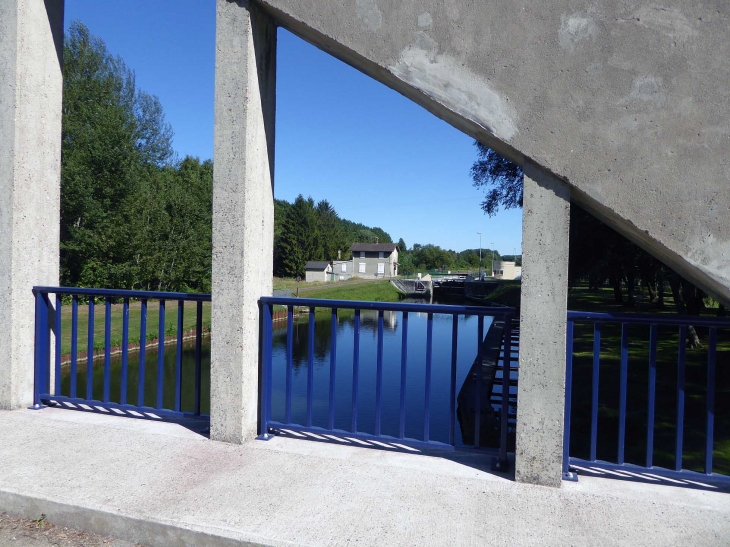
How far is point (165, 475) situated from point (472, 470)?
5.41ft

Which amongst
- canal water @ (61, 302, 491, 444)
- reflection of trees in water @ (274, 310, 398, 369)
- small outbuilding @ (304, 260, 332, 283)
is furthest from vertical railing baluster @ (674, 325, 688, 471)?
small outbuilding @ (304, 260, 332, 283)

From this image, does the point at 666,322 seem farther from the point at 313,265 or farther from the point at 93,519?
the point at 313,265

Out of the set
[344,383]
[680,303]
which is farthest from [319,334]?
[680,303]

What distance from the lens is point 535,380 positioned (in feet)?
9.02

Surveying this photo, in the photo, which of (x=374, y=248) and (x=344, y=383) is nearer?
(x=344, y=383)

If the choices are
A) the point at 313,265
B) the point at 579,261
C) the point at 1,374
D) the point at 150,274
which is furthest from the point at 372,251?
the point at 1,374

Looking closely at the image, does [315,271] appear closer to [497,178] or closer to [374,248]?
[374,248]

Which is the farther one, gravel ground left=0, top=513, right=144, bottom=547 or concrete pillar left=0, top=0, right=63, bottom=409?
concrete pillar left=0, top=0, right=63, bottom=409

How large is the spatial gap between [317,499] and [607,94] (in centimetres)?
242

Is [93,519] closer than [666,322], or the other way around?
[93,519]

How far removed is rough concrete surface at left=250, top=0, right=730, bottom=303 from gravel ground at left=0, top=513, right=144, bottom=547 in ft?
8.81

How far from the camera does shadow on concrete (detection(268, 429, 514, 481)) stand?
3.00m

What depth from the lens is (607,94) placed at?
8.59ft

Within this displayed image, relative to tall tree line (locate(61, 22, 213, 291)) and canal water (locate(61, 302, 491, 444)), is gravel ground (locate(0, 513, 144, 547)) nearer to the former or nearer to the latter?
canal water (locate(61, 302, 491, 444))
